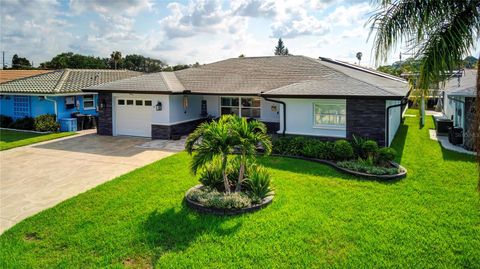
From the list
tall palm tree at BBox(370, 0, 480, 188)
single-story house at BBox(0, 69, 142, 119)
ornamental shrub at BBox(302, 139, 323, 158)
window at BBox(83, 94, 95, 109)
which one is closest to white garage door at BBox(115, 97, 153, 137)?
single-story house at BBox(0, 69, 142, 119)

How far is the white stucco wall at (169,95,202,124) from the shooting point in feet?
61.9

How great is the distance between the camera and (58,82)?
24.0 m

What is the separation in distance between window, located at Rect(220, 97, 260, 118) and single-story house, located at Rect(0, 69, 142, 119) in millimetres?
9760

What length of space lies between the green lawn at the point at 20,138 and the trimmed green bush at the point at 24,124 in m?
0.79

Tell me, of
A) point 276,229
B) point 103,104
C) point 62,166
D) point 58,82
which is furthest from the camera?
point 58,82

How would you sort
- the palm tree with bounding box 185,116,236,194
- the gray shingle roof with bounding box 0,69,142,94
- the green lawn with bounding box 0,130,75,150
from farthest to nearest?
the gray shingle roof with bounding box 0,69,142,94 → the green lawn with bounding box 0,130,75,150 → the palm tree with bounding box 185,116,236,194

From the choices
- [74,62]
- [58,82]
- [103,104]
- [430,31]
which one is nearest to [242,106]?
[103,104]

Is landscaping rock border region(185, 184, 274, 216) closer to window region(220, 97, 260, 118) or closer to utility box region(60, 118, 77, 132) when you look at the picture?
window region(220, 97, 260, 118)

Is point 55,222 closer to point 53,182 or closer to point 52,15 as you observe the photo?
point 53,182

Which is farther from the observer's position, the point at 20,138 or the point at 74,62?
the point at 74,62

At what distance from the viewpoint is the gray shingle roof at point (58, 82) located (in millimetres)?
22641

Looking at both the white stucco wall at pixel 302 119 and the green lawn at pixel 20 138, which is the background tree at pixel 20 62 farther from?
the white stucco wall at pixel 302 119

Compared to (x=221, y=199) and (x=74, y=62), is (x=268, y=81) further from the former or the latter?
(x=74, y=62)

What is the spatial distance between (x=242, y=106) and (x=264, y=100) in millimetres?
1500
